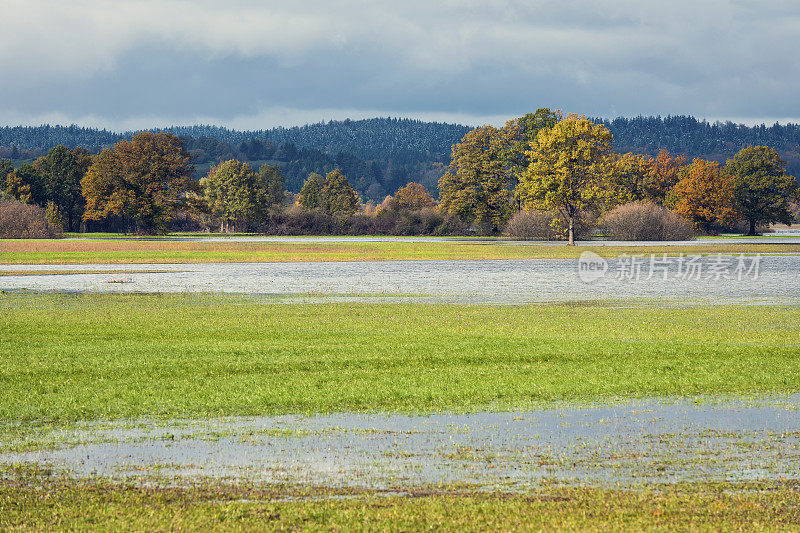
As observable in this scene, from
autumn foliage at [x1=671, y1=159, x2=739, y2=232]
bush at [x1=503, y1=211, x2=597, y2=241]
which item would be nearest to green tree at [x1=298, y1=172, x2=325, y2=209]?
bush at [x1=503, y1=211, x2=597, y2=241]

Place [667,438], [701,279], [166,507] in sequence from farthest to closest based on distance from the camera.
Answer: [701,279]
[667,438]
[166,507]

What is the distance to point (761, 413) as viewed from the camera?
10688 mm

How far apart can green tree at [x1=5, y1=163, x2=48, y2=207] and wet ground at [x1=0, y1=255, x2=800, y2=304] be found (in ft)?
269

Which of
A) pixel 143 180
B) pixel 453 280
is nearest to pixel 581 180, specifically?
pixel 453 280

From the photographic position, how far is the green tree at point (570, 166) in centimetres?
7769

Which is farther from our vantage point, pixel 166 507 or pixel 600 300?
pixel 600 300

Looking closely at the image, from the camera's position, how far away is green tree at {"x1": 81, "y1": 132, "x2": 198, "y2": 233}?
101812 mm

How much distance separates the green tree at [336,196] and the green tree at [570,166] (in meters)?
55.6

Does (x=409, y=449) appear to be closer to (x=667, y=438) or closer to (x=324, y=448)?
(x=324, y=448)

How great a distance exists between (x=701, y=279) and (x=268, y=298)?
18.1 meters

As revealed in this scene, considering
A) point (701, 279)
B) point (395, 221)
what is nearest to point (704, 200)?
point (395, 221)

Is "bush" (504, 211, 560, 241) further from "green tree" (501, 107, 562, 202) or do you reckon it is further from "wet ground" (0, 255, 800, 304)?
"wet ground" (0, 255, 800, 304)

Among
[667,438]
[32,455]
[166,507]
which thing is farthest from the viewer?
[667,438]

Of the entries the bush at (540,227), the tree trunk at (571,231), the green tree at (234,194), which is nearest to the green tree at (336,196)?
the green tree at (234,194)
